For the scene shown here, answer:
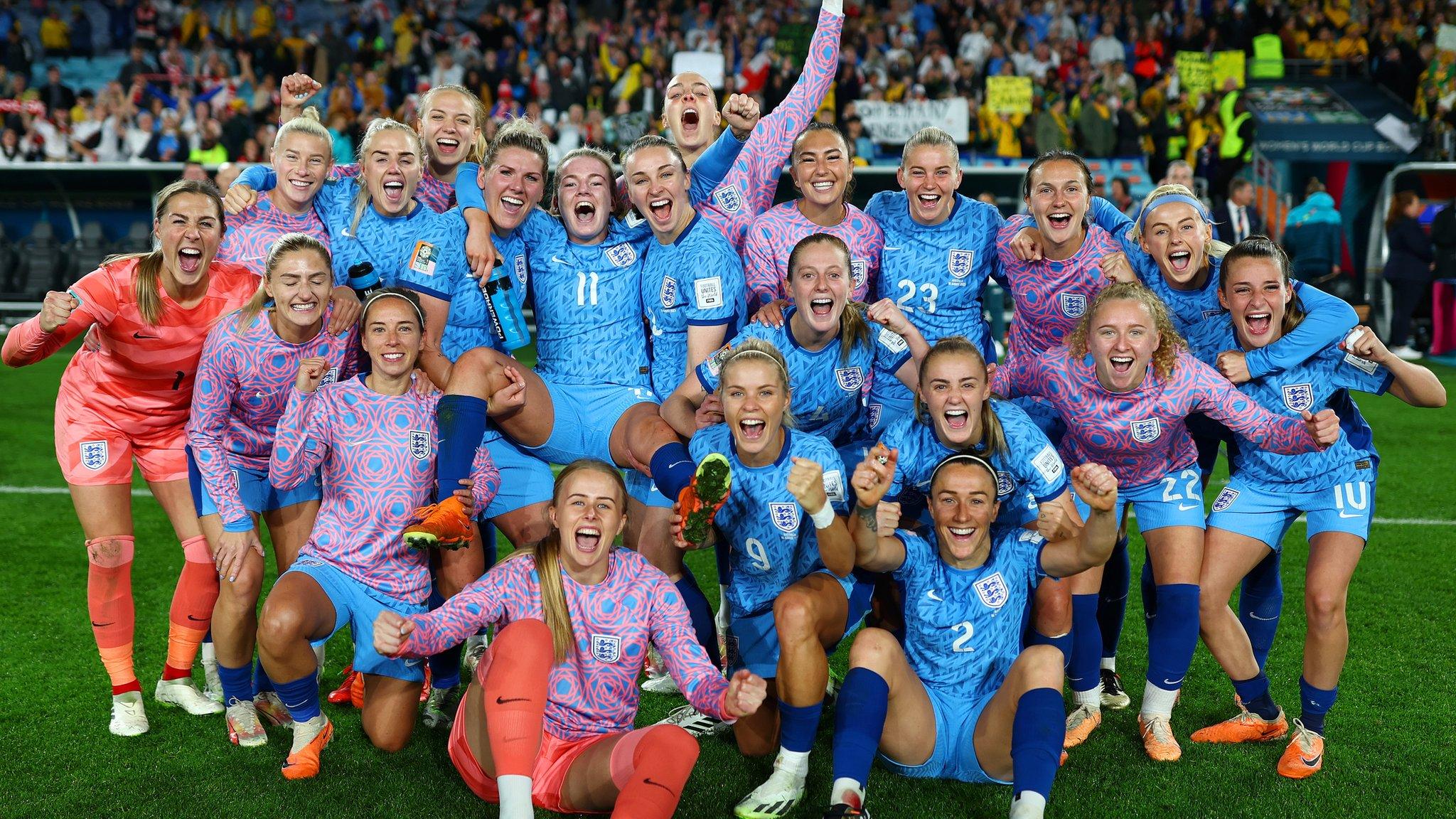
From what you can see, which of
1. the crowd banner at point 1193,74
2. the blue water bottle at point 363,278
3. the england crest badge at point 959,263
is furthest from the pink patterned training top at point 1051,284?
the crowd banner at point 1193,74

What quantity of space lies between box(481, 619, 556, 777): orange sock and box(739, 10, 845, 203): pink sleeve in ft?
8.19

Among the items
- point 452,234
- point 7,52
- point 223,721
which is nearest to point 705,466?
point 452,234

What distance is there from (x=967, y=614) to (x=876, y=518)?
41cm

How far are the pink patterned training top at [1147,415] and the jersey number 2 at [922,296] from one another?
558 mm

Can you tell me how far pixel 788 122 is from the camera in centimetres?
523

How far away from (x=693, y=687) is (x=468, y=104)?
285 centimetres

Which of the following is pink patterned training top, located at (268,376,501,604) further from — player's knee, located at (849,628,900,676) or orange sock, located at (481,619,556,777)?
player's knee, located at (849,628,900,676)

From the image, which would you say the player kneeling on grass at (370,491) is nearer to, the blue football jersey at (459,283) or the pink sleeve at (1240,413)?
the blue football jersey at (459,283)

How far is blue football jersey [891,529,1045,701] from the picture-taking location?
3775mm

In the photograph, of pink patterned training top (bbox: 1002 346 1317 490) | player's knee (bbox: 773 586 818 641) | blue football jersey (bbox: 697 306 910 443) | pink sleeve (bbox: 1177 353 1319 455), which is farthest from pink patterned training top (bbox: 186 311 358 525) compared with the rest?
pink sleeve (bbox: 1177 353 1319 455)

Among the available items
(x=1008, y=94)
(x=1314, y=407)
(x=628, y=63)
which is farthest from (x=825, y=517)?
(x=628, y=63)

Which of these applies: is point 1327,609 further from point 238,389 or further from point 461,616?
point 238,389

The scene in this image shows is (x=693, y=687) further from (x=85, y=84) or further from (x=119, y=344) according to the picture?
(x=85, y=84)

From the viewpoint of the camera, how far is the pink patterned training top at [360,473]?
13.4 ft
